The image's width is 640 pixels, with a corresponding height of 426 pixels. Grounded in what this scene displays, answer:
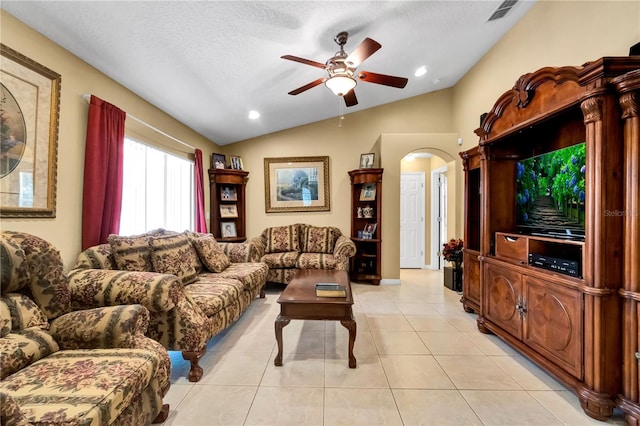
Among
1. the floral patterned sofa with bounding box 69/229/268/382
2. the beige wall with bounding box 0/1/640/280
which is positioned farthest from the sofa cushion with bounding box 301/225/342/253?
the floral patterned sofa with bounding box 69/229/268/382

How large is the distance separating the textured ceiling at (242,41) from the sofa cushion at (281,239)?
1897 millimetres

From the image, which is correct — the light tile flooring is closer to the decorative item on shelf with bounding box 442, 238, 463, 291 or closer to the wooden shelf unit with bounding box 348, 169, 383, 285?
the decorative item on shelf with bounding box 442, 238, 463, 291

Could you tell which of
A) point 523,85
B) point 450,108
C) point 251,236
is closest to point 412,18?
point 523,85

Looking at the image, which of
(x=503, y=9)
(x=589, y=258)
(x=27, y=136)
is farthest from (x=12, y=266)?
(x=503, y=9)

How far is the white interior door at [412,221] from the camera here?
18.7 feet

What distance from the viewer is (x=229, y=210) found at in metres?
4.73

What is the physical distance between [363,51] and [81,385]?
8.67ft

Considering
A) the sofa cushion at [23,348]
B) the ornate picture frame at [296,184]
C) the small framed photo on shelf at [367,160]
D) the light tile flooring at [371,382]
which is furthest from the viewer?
the ornate picture frame at [296,184]

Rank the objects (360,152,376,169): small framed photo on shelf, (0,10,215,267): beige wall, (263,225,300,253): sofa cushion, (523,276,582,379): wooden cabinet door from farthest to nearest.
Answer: (360,152,376,169): small framed photo on shelf < (263,225,300,253): sofa cushion < (0,10,215,267): beige wall < (523,276,582,379): wooden cabinet door

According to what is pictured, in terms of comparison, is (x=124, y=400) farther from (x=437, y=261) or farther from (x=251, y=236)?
(x=437, y=261)

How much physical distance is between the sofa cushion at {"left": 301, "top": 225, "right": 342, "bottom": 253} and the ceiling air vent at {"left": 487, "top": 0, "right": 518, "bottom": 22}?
3.44 meters

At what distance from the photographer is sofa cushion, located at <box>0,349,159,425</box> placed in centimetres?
93

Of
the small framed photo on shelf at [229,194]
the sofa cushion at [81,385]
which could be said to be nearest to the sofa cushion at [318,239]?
the small framed photo on shelf at [229,194]

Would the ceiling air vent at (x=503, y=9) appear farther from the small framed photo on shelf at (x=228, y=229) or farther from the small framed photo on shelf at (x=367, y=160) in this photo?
the small framed photo on shelf at (x=228, y=229)
